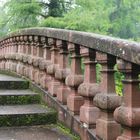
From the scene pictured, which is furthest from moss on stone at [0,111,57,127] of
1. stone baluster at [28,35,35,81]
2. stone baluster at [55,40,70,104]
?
stone baluster at [28,35,35,81]

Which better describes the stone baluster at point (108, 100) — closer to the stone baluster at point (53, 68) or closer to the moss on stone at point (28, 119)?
the moss on stone at point (28, 119)

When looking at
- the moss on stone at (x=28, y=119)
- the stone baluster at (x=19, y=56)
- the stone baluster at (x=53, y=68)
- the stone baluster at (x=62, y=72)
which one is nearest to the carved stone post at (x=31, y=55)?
the stone baluster at (x=19, y=56)

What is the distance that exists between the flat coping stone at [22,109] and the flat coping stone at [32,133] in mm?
214

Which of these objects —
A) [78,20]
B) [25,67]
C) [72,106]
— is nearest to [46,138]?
[72,106]

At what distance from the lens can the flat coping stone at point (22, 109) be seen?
4911 millimetres

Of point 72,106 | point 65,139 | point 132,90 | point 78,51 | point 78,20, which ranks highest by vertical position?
point 78,20

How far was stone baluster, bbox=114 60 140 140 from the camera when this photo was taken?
3.08 m

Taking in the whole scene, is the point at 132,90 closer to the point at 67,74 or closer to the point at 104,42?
the point at 104,42

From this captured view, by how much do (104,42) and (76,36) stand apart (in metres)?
0.78

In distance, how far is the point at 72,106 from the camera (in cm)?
454

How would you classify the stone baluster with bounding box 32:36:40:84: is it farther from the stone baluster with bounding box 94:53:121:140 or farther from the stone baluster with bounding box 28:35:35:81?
the stone baluster with bounding box 94:53:121:140

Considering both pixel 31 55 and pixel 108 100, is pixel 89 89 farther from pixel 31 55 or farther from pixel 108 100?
pixel 31 55

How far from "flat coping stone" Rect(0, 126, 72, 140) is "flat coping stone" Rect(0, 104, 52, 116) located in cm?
21

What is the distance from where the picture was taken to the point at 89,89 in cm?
398
